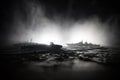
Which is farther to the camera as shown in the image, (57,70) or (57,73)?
(57,70)

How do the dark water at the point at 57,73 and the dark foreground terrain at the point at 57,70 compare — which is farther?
the dark foreground terrain at the point at 57,70

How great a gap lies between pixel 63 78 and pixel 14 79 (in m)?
7.15

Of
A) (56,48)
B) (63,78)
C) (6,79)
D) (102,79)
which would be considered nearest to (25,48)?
(56,48)

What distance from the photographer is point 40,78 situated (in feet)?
39.8

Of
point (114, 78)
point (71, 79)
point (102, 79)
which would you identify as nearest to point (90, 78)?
point (102, 79)

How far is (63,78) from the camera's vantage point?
40.5 feet

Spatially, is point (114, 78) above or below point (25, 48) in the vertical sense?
below

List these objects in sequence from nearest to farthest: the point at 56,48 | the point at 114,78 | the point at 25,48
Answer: the point at 114,78 < the point at 25,48 < the point at 56,48

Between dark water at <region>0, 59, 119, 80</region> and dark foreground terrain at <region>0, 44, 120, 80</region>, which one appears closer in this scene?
dark water at <region>0, 59, 119, 80</region>

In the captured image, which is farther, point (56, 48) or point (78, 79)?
point (56, 48)

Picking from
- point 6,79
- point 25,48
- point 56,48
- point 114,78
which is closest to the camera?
point 6,79

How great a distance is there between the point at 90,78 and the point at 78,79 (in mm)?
1910

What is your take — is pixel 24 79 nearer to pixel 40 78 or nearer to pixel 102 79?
pixel 40 78

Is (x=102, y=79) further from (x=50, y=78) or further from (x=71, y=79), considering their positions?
(x=50, y=78)
